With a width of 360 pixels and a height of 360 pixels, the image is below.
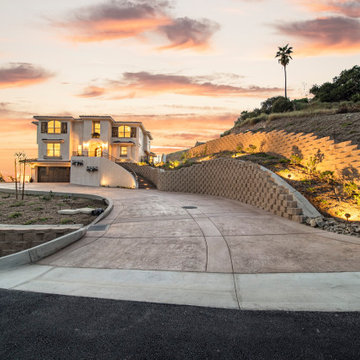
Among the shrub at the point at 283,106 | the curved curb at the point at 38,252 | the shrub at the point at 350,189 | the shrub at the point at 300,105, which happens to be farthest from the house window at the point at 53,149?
the shrub at the point at 350,189

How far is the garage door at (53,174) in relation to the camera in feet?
97.8

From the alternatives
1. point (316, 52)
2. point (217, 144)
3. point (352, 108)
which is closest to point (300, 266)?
point (316, 52)

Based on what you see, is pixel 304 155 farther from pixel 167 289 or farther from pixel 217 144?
pixel 217 144

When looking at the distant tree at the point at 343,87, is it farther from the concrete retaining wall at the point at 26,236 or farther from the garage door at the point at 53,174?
the garage door at the point at 53,174

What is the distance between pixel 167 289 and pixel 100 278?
4.19 feet

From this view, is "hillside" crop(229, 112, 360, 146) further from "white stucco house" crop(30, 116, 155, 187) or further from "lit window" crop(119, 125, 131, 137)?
"white stucco house" crop(30, 116, 155, 187)

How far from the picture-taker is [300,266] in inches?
157

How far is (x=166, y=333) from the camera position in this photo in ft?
7.61

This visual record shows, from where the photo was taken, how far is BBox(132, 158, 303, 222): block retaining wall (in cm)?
797

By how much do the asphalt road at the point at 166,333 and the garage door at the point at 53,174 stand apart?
3039 centimetres

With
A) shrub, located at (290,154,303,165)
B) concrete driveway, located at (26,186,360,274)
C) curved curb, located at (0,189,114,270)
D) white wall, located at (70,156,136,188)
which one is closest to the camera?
concrete driveway, located at (26,186,360,274)

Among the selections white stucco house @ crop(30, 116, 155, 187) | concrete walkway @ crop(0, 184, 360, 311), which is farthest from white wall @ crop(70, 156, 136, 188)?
concrete walkway @ crop(0, 184, 360, 311)

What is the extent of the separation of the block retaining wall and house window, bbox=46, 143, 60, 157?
17.4 metres

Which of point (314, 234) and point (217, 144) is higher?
point (217, 144)
